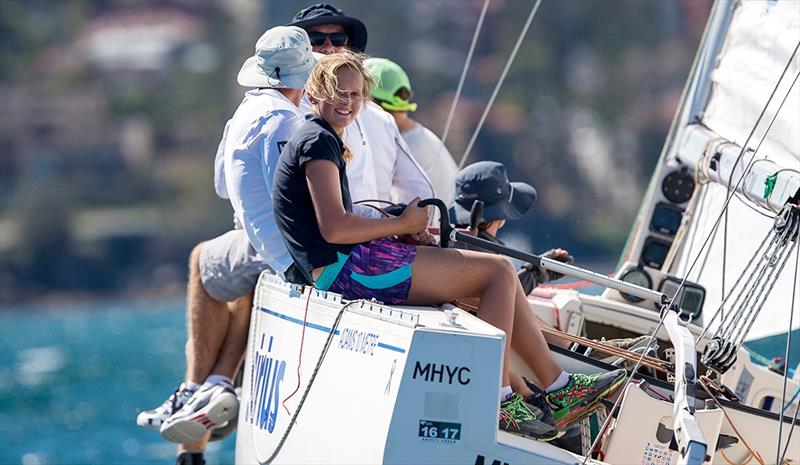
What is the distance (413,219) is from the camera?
14.5ft

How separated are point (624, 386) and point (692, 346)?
0.32m

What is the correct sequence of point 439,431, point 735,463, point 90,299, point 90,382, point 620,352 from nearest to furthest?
point 439,431 < point 620,352 < point 735,463 < point 90,382 < point 90,299

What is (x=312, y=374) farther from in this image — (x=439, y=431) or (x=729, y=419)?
(x=729, y=419)

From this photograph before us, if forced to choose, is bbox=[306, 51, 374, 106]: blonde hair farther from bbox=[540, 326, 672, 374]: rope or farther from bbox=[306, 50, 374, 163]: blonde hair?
bbox=[540, 326, 672, 374]: rope

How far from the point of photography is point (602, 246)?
4128cm

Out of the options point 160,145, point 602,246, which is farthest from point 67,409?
point 160,145

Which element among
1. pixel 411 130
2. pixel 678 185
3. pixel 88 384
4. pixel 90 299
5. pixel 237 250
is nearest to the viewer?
pixel 237 250

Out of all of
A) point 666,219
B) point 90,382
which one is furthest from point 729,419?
point 90,382

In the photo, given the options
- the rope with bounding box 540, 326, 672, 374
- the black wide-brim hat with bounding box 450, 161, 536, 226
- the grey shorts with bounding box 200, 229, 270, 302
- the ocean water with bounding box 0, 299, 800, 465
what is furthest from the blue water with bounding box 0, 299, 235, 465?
the rope with bounding box 540, 326, 672, 374

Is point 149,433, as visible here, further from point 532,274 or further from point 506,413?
point 506,413

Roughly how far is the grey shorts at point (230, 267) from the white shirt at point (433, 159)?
1.20 m

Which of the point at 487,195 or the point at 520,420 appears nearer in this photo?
the point at 520,420

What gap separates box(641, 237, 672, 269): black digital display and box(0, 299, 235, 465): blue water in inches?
189

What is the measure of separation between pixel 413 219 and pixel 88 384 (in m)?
14.7
